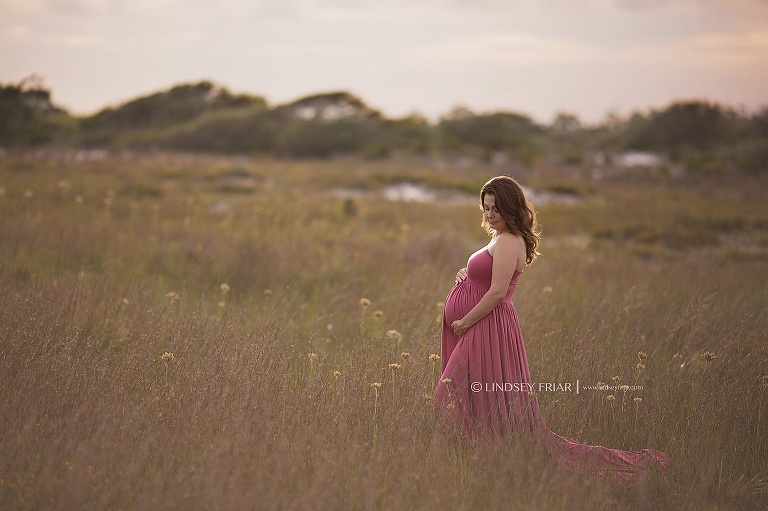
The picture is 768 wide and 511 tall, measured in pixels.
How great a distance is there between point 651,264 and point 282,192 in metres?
8.69

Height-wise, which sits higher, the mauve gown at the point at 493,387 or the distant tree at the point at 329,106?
the distant tree at the point at 329,106

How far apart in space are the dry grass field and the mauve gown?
0.45 ft

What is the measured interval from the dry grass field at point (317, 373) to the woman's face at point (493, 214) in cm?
101

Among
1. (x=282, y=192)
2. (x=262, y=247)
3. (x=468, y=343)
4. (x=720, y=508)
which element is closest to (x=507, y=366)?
(x=468, y=343)

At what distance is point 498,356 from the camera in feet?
13.3

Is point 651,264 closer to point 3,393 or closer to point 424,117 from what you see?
point 3,393

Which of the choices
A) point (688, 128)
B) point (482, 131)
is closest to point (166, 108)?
point (482, 131)

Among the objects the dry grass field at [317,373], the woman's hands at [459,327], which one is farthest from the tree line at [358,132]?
the woman's hands at [459,327]

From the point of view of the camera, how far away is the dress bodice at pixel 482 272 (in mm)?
4039

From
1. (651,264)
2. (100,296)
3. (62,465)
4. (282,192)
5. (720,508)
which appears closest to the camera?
(62,465)

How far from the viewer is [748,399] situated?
4.47m

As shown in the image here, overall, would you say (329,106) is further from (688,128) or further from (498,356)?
(498,356)

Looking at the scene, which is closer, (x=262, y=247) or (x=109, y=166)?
(x=262, y=247)

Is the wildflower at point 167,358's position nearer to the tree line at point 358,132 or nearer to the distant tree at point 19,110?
the distant tree at point 19,110
